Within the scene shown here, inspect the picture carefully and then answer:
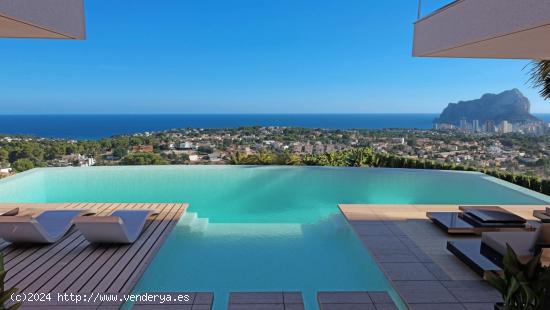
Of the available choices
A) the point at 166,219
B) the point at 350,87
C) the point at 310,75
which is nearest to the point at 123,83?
the point at 310,75

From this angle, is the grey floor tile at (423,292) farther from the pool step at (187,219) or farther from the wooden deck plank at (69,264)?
the pool step at (187,219)

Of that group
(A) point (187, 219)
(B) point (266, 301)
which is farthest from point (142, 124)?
(B) point (266, 301)

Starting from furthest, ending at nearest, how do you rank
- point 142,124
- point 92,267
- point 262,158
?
point 142,124 < point 262,158 < point 92,267

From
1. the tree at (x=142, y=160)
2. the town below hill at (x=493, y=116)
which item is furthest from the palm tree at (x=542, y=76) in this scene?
the tree at (x=142, y=160)

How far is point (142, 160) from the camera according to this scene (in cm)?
889

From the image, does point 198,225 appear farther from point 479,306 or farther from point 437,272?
point 479,306

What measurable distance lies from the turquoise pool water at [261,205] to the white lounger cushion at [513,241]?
3.59 feet

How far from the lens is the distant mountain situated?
11031 mm

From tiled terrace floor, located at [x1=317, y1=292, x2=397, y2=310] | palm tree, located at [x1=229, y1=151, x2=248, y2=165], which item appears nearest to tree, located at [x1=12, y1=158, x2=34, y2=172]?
palm tree, located at [x1=229, y1=151, x2=248, y2=165]

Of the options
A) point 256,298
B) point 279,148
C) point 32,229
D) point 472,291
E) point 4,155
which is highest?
point 279,148

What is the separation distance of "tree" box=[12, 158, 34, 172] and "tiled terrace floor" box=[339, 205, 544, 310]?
701cm

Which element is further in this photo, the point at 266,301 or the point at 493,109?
the point at 493,109

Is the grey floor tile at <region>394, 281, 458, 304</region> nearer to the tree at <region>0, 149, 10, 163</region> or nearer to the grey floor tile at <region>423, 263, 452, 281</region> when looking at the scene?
the grey floor tile at <region>423, 263, 452, 281</region>

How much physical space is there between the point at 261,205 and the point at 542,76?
18.9 ft
